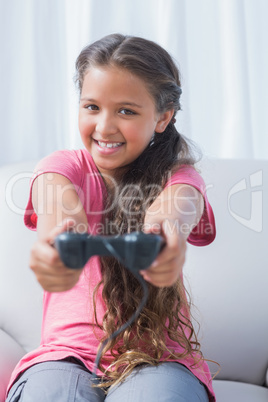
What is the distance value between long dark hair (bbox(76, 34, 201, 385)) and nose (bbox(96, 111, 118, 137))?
95 mm

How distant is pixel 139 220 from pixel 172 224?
293mm

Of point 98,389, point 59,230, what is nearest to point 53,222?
point 59,230

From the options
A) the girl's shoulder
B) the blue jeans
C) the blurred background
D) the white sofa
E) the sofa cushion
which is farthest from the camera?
the blurred background

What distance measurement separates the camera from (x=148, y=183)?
1.14 m

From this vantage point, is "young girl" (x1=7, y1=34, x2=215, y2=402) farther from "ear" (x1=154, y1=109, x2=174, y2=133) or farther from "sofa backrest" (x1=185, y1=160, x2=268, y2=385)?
"sofa backrest" (x1=185, y1=160, x2=268, y2=385)

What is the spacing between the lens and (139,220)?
1128 millimetres

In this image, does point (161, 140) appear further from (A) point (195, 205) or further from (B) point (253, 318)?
(B) point (253, 318)

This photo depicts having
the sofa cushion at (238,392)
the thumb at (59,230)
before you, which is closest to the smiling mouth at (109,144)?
the thumb at (59,230)

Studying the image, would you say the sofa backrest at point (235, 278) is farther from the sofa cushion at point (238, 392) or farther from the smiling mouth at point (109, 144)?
the smiling mouth at point (109, 144)

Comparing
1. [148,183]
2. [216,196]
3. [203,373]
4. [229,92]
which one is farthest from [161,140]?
[229,92]

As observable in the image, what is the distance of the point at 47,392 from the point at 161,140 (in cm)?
56

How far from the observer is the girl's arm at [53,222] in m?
0.73

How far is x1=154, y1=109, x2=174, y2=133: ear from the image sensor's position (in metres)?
1.17

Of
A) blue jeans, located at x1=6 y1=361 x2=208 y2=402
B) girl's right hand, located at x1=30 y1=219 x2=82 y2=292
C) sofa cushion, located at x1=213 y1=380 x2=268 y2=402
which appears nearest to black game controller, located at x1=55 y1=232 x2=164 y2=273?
girl's right hand, located at x1=30 y1=219 x2=82 y2=292
